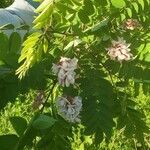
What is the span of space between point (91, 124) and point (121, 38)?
42cm

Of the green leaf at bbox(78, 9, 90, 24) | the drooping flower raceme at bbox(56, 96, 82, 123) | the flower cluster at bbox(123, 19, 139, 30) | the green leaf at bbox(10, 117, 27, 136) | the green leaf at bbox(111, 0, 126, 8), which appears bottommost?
the flower cluster at bbox(123, 19, 139, 30)

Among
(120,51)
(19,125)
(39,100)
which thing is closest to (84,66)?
(120,51)

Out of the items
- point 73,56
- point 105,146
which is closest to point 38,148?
point 73,56

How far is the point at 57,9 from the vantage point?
194cm

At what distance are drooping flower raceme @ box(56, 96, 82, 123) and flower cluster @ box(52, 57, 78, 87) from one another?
0.08 metres

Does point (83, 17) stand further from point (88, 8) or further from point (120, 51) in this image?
point (120, 51)

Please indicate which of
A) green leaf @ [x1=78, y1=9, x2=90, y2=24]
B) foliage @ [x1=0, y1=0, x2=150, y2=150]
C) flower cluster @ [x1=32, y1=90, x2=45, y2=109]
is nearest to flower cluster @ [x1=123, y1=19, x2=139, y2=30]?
foliage @ [x1=0, y1=0, x2=150, y2=150]

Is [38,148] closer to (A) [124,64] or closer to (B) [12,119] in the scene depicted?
(B) [12,119]

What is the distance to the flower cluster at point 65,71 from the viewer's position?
206cm

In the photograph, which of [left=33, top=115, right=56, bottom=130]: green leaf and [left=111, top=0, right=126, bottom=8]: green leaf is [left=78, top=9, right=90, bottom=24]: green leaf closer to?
[left=111, top=0, right=126, bottom=8]: green leaf

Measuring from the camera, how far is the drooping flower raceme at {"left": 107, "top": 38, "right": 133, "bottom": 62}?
7.34 feet

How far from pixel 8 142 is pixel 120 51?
24.9 inches

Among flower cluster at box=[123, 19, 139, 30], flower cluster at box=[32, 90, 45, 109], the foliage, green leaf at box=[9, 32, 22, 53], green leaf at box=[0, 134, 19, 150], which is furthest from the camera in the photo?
flower cluster at box=[123, 19, 139, 30]

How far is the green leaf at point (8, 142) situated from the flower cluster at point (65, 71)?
0.93ft
